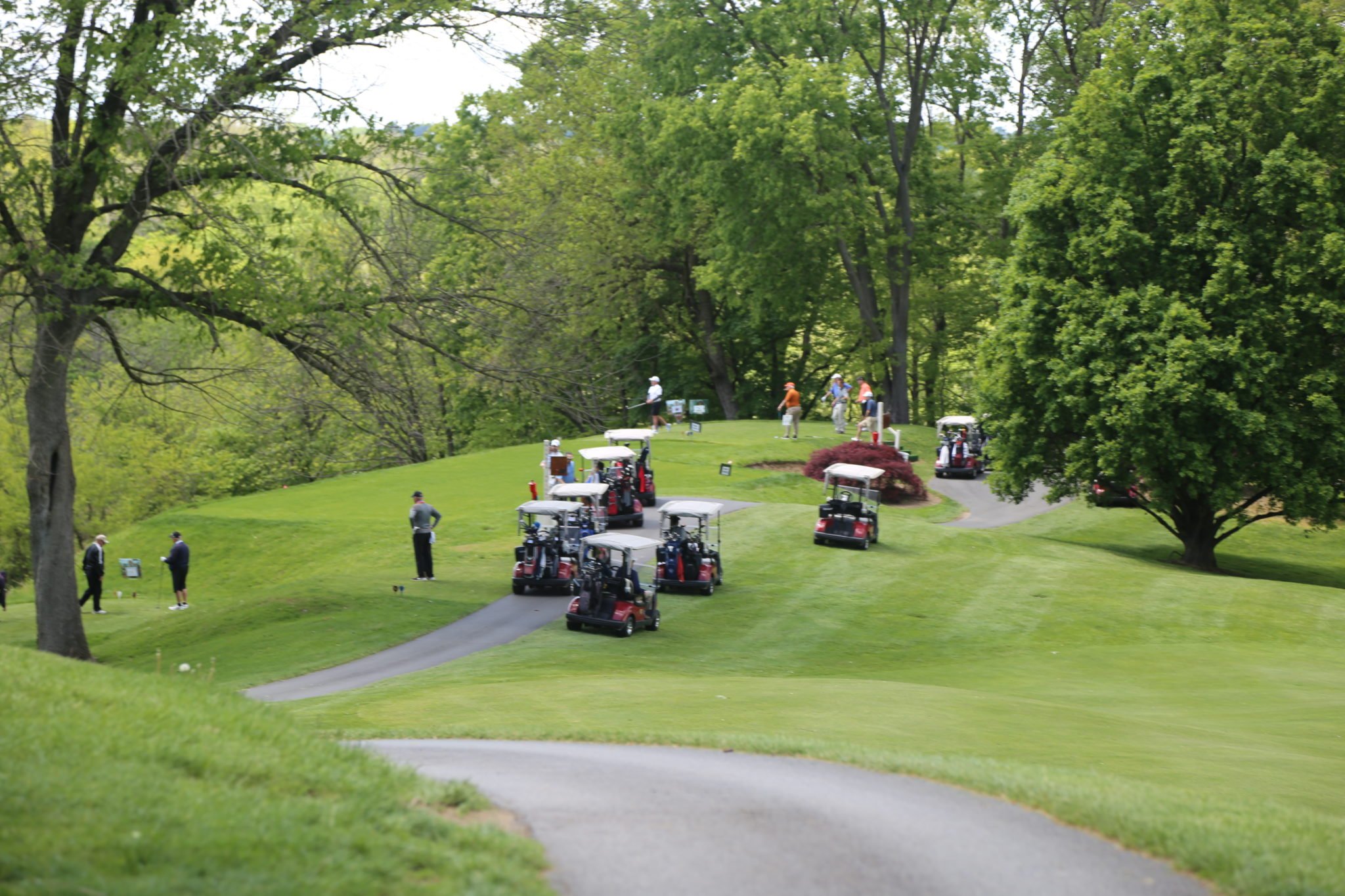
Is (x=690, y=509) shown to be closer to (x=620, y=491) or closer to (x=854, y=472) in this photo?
(x=854, y=472)

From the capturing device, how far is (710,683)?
60.8 ft

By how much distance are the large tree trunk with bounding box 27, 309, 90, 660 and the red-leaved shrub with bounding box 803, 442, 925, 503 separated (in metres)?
22.5

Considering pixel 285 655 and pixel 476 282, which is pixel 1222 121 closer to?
pixel 476 282

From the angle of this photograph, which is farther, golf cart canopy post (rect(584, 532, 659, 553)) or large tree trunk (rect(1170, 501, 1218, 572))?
large tree trunk (rect(1170, 501, 1218, 572))

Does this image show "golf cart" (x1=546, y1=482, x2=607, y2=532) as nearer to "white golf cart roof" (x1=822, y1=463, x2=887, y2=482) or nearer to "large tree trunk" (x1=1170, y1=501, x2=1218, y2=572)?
"white golf cart roof" (x1=822, y1=463, x2=887, y2=482)

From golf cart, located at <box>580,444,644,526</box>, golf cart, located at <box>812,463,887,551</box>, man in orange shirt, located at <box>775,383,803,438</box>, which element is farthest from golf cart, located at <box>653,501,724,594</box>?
man in orange shirt, located at <box>775,383,803,438</box>

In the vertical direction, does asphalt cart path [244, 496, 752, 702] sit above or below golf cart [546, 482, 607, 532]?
below

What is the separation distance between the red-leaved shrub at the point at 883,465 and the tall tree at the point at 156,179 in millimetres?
20193

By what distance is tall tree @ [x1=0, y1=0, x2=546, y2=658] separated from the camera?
18.1m

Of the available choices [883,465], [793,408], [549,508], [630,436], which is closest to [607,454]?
[630,436]

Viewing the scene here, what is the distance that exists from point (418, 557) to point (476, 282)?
7177mm

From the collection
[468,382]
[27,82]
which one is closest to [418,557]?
[468,382]

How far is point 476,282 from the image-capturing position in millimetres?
23781

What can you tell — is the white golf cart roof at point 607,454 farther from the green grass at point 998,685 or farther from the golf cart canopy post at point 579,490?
the green grass at point 998,685
